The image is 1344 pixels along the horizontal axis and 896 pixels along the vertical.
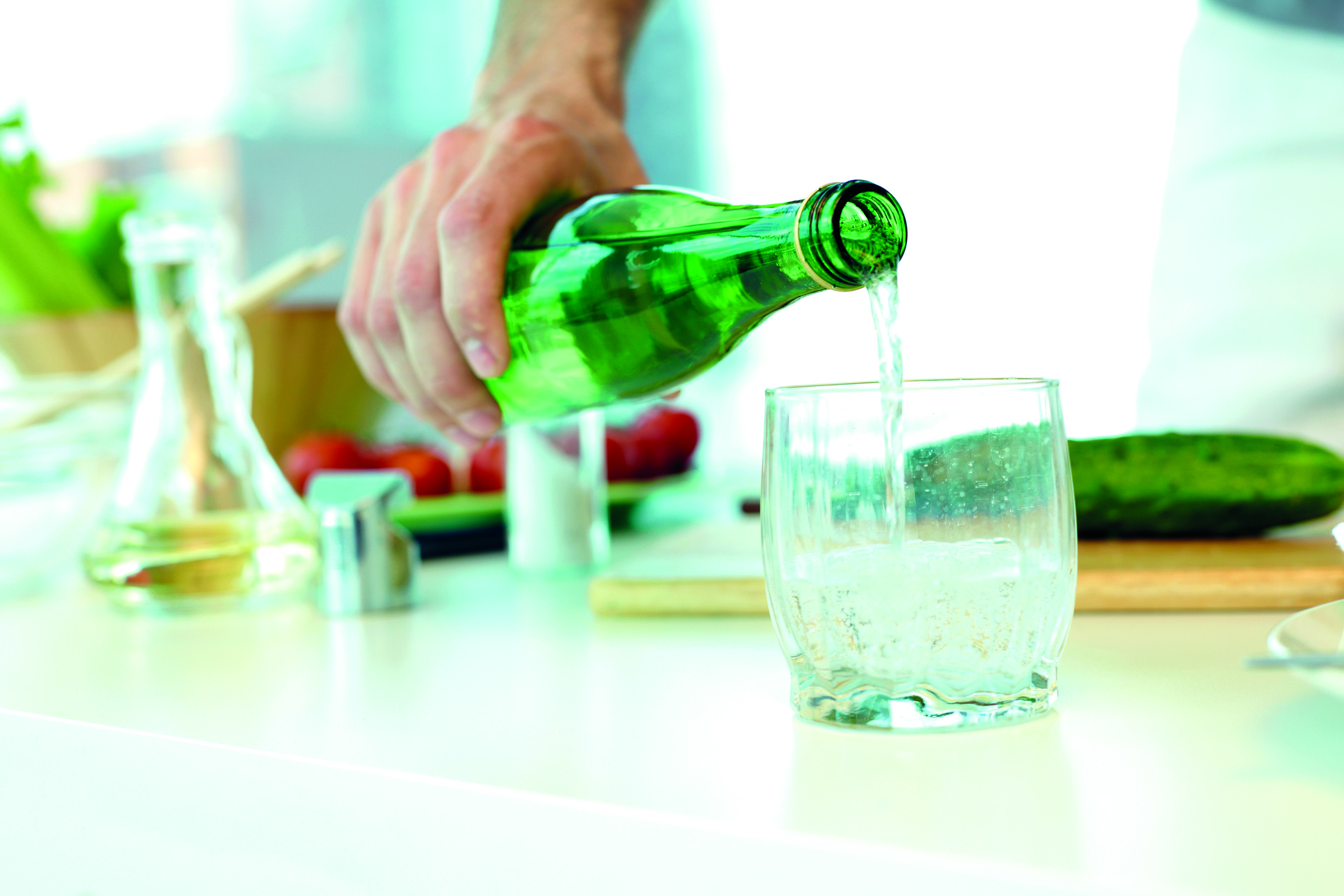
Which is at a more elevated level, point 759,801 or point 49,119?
point 49,119

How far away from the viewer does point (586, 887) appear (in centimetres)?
37

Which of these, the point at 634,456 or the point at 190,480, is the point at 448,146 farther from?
the point at 634,456

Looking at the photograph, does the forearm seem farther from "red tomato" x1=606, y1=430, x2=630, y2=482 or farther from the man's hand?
"red tomato" x1=606, y1=430, x2=630, y2=482

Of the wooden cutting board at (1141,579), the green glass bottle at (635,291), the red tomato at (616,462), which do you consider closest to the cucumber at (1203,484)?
the wooden cutting board at (1141,579)

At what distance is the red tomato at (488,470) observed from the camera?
3.59 feet

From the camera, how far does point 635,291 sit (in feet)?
2.04

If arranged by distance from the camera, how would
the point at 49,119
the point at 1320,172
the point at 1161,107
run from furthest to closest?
the point at 49,119 < the point at 1161,107 < the point at 1320,172

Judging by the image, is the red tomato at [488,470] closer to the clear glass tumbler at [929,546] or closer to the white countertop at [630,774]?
the white countertop at [630,774]

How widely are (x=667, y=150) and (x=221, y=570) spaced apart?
194cm

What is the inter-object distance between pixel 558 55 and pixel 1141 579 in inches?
19.6

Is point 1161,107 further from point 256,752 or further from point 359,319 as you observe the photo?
point 256,752

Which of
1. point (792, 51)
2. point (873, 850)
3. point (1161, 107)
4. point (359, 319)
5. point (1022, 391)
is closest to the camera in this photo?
point (873, 850)


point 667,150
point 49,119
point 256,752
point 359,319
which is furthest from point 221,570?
point 49,119

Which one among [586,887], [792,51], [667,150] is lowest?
[586,887]
